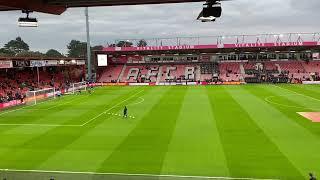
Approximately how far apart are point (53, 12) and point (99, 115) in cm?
2293

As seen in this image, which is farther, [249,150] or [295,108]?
[295,108]

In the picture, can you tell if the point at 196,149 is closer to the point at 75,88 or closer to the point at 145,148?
the point at 145,148

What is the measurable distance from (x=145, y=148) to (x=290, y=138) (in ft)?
33.7

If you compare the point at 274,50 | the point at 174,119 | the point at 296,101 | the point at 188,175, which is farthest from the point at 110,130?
the point at 274,50

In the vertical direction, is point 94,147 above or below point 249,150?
below

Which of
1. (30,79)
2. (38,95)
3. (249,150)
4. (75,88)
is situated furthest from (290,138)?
(30,79)

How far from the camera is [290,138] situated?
27031 millimetres

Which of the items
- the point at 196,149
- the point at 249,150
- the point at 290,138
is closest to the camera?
the point at 249,150

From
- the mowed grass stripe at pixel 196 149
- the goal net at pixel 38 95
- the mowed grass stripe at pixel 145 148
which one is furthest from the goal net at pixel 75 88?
the mowed grass stripe at pixel 196 149

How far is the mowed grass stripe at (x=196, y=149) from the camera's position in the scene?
20.5 meters

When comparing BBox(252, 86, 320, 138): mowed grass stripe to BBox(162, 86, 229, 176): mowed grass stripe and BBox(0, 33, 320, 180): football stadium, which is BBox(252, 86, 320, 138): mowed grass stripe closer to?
BBox(0, 33, 320, 180): football stadium

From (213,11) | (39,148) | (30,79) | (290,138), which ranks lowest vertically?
(39,148)

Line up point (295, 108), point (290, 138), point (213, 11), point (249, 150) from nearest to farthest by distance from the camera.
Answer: point (213, 11)
point (249, 150)
point (290, 138)
point (295, 108)

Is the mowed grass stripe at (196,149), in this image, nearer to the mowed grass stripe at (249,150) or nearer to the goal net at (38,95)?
the mowed grass stripe at (249,150)
